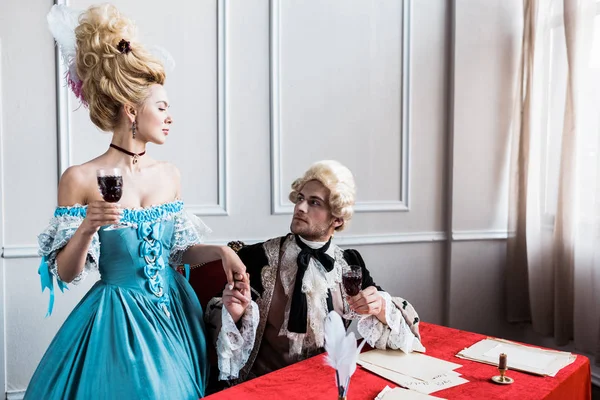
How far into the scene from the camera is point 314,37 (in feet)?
10.2

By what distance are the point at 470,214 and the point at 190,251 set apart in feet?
7.39

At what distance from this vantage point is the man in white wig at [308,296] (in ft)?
6.23

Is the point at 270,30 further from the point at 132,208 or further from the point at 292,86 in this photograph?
the point at 132,208

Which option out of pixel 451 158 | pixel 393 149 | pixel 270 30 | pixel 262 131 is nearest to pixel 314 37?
pixel 270 30

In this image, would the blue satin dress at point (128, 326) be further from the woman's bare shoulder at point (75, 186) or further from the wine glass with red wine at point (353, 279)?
the wine glass with red wine at point (353, 279)

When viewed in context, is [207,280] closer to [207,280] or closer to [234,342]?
[207,280]

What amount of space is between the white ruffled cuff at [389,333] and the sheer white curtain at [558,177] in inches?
63.6

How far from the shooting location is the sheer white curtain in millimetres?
2990

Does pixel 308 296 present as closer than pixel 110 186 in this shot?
No

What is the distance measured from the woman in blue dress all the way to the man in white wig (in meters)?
0.23

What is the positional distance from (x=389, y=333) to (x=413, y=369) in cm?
19

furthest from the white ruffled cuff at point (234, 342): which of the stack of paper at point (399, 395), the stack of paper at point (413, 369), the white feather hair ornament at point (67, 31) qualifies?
the white feather hair ornament at point (67, 31)

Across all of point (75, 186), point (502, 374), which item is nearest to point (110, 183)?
point (75, 186)

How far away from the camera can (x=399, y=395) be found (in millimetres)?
1503
